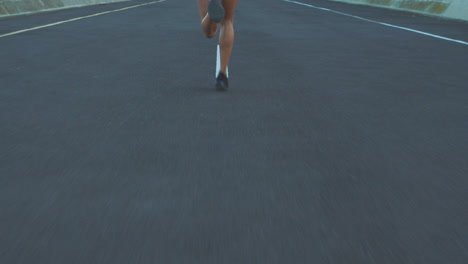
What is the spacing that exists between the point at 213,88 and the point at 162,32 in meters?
6.69

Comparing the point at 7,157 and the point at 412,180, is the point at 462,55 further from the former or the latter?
the point at 7,157

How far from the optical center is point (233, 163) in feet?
12.3

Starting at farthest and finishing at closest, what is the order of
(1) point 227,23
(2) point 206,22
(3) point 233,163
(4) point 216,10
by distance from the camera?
(2) point 206,22
(1) point 227,23
(4) point 216,10
(3) point 233,163

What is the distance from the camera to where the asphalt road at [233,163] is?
2.59 metres

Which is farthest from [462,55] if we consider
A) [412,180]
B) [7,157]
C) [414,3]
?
[414,3]

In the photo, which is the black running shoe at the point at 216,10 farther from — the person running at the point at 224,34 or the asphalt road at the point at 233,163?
the asphalt road at the point at 233,163

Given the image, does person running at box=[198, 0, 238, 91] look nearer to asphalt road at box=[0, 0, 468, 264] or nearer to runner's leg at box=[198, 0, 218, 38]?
runner's leg at box=[198, 0, 218, 38]

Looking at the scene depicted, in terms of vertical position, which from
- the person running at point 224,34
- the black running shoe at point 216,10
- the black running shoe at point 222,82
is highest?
the black running shoe at point 216,10

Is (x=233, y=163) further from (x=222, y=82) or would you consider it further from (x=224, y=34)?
(x=224, y=34)

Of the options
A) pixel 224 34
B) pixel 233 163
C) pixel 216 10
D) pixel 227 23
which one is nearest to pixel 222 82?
pixel 224 34

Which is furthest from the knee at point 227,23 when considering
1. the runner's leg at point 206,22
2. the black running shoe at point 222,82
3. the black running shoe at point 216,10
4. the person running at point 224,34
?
the black running shoe at point 216,10

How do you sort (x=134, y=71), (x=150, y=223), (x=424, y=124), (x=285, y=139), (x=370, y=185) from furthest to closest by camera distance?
1. (x=134, y=71)
2. (x=424, y=124)
3. (x=285, y=139)
4. (x=370, y=185)
5. (x=150, y=223)

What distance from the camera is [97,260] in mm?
2406

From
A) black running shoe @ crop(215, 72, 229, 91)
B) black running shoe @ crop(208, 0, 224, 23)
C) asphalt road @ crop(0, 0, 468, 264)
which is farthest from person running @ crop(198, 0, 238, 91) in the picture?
black running shoe @ crop(208, 0, 224, 23)
